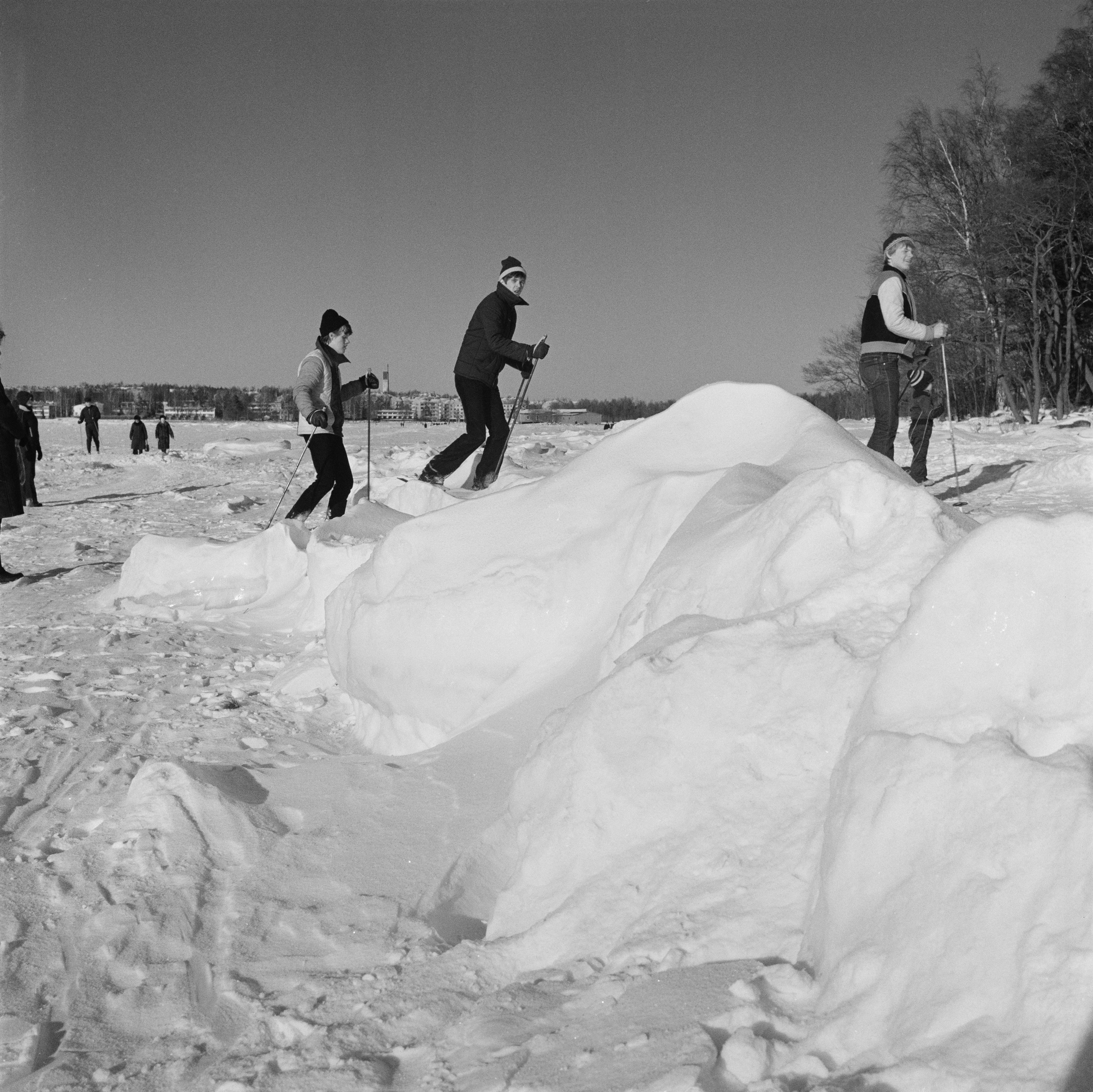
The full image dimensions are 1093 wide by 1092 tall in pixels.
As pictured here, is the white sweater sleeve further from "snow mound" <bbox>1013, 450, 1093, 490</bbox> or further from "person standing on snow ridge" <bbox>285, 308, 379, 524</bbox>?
"person standing on snow ridge" <bbox>285, 308, 379, 524</bbox>

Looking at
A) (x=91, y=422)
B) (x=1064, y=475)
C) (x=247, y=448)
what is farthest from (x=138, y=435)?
(x=1064, y=475)

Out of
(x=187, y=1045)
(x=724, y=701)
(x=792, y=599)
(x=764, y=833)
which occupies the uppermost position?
(x=792, y=599)

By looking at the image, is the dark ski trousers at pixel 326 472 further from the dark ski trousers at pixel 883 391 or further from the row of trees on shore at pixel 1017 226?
the row of trees on shore at pixel 1017 226

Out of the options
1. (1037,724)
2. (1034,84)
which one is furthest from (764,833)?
(1034,84)

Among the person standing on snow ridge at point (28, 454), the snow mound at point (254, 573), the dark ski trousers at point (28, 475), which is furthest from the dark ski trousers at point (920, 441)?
the dark ski trousers at point (28, 475)

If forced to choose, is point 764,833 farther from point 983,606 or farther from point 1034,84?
point 1034,84

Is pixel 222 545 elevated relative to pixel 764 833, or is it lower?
elevated

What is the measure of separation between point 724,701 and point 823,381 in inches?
1550

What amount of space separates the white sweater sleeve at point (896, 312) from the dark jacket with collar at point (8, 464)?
6.88 m

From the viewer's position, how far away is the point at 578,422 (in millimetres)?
35281

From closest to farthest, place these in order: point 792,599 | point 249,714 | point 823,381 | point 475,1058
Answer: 1. point 475,1058
2. point 792,599
3. point 249,714
4. point 823,381

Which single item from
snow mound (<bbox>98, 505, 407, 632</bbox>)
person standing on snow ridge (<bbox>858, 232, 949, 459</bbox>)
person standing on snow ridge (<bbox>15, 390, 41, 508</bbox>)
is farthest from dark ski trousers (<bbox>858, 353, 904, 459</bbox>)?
person standing on snow ridge (<bbox>15, 390, 41, 508</bbox>)

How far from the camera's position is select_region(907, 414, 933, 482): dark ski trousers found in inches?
295

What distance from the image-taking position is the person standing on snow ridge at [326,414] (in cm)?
767
